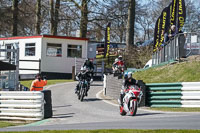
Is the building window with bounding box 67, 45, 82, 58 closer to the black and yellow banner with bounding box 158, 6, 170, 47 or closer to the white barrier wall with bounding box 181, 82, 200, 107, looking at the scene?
the black and yellow banner with bounding box 158, 6, 170, 47

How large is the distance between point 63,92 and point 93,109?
7083mm

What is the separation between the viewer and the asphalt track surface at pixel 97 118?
36.7 ft

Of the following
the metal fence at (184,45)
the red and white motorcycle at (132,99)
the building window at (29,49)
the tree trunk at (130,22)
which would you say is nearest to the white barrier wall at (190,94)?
the red and white motorcycle at (132,99)

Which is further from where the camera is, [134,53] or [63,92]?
[134,53]

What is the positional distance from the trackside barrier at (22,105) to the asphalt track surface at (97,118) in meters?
0.76

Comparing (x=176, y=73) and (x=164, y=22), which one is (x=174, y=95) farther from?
(x=164, y=22)

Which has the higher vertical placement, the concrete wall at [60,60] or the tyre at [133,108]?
the concrete wall at [60,60]

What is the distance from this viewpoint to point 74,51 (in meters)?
36.3

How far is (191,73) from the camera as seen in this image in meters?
18.3

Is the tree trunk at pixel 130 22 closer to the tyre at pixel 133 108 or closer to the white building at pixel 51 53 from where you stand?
the white building at pixel 51 53

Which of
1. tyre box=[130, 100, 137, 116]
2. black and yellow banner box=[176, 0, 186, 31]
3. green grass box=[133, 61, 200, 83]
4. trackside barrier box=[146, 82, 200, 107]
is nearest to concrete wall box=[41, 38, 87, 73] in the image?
green grass box=[133, 61, 200, 83]

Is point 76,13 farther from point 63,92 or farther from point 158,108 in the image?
point 158,108

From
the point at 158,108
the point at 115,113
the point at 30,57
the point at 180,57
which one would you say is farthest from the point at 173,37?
the point at 30,57

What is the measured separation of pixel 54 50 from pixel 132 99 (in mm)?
A: 22622
